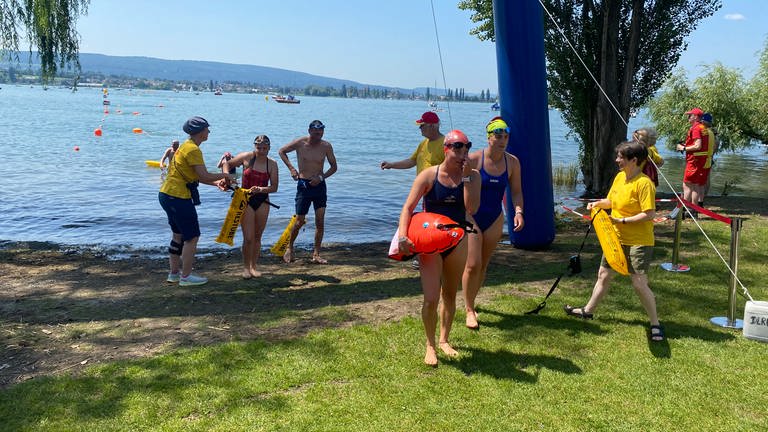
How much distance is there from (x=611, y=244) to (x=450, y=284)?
161 centimetres

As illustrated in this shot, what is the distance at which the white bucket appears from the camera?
17.6 ft

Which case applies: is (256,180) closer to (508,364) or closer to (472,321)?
(472,321)

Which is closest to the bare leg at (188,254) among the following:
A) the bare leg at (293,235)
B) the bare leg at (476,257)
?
the bare leg at (293,235)

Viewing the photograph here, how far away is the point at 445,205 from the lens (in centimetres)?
491

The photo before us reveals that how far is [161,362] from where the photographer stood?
502 centimetres

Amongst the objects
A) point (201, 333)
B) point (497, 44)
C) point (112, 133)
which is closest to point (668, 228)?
point (497, 44)

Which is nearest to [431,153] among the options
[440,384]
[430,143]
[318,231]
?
[430,143]

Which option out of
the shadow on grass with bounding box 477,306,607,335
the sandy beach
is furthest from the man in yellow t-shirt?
the shadow on grass with bounding box 477,306,607,335

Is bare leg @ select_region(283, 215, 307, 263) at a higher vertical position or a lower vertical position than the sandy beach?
higher

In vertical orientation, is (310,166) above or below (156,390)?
above

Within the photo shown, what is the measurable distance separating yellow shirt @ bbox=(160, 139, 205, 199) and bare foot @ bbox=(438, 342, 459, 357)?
3.50 metres

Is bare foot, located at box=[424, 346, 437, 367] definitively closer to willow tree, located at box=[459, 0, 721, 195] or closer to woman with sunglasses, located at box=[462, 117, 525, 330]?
woman with sunglasses, located at box=[462, 117, 525, 330]

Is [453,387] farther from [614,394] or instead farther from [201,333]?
[201,333]

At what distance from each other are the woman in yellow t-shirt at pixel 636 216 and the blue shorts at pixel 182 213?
4.61 m
